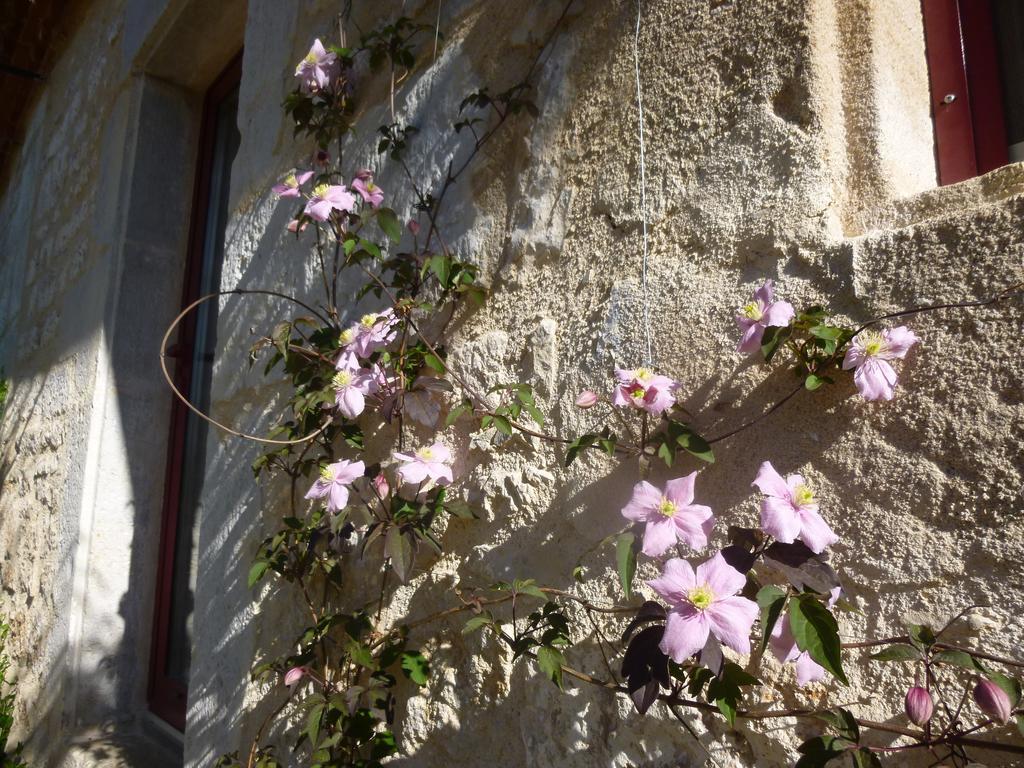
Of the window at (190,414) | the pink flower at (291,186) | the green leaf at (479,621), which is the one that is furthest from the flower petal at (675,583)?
the window at (190,414)

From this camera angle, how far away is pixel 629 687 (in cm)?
83

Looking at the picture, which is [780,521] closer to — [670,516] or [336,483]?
[670,516]

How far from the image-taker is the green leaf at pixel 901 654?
2.36 feet

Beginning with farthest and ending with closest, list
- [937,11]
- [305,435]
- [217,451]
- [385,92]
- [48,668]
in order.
A: [48,668]
[217,451]
[385,92]
[305,435]
[937,11]

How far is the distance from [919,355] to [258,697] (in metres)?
1.41

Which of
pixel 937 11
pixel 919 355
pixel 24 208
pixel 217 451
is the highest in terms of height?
pixel 24 208

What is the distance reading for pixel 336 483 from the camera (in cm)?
129

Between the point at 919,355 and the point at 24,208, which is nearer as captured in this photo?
the point at 919,355

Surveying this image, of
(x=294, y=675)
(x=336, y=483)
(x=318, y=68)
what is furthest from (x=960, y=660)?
(x=318, y=68)

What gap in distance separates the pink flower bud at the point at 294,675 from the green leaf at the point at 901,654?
3.22 feet

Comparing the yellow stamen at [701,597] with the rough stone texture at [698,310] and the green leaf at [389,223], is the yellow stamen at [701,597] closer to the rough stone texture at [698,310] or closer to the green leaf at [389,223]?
the rough stone texture at [698,310]

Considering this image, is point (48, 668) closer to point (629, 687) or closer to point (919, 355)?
point (629, 687)

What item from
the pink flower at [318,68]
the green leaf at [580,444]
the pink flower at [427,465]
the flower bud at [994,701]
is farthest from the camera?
the pink flower at [318,68]

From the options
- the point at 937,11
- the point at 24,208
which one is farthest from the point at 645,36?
the point at 24,208
